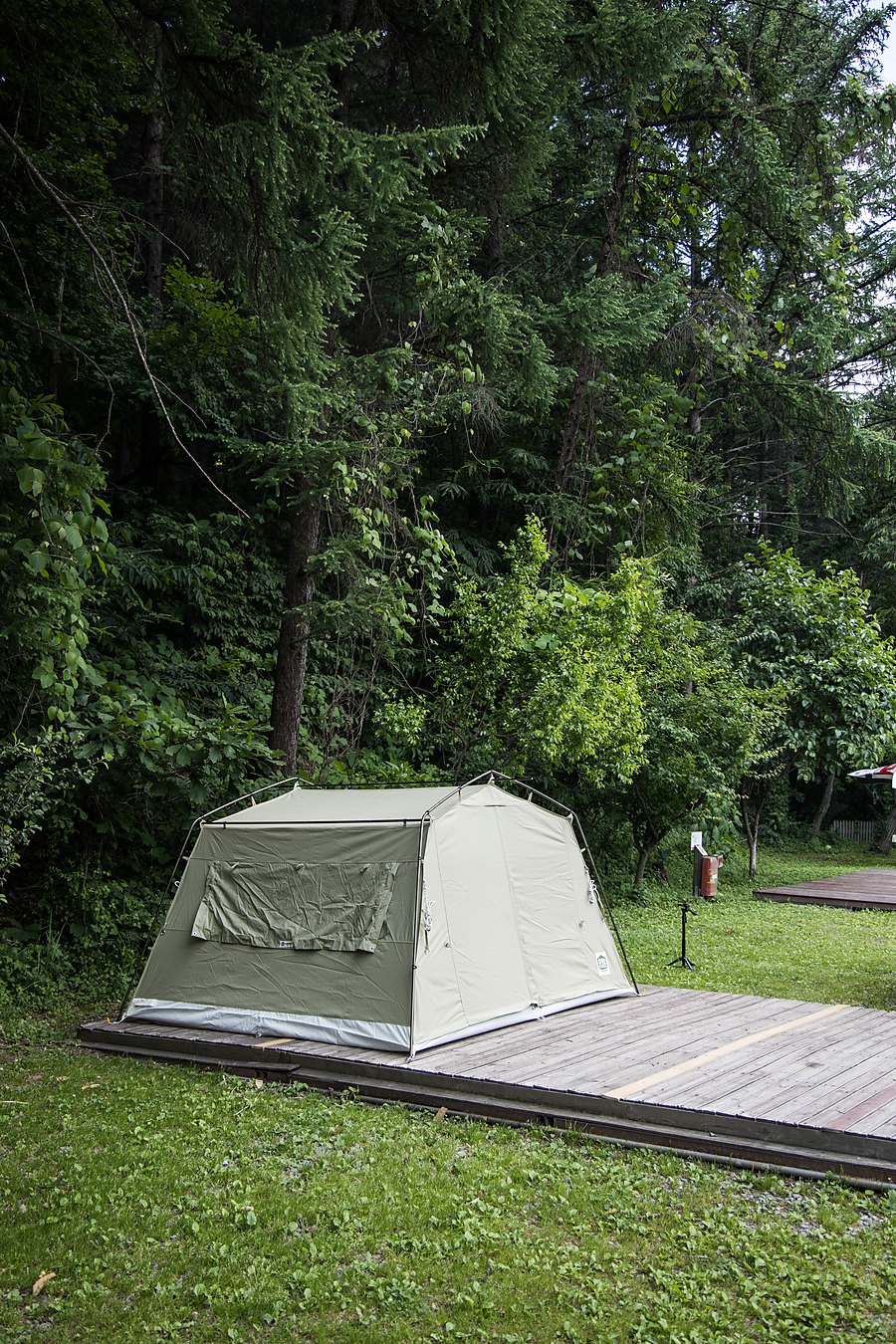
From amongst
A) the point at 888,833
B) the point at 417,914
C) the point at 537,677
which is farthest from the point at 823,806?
the point at 417,914

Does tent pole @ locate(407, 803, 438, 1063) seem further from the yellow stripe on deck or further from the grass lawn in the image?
the yellow stripe on deck

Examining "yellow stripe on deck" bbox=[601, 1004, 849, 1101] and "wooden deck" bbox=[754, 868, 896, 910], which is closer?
"yellow stripe on deck" bbox=[601, 1004, 849, 1101]

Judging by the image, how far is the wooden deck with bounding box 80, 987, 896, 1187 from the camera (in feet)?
13.9

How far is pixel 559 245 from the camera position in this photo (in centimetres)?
1438

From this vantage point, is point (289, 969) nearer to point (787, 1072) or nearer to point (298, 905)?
point (298, 905)

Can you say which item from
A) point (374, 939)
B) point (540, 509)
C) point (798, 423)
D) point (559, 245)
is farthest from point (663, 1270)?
point (798, 423)

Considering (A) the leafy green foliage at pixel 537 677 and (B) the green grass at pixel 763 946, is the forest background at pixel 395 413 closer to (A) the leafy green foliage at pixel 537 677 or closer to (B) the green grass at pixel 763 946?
(A) the leafy green foliage at pixel 537 677

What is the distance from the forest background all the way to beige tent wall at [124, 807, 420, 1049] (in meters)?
1.29

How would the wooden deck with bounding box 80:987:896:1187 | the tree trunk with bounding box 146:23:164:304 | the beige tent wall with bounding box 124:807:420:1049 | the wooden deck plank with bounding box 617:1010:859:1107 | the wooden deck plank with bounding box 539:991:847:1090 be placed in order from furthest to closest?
the tree trunk with bounding box 146:23:164:304, the beige tent wall with bounding box 124:807:420:1049, the wooden deck plank with bounding box 539:991:847:1090, the wooden deck plank with bounding box 617:1010:859:1107, the wooden deck with bounding box 80:987:896:1187

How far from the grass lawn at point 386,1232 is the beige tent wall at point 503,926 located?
3.19 feet

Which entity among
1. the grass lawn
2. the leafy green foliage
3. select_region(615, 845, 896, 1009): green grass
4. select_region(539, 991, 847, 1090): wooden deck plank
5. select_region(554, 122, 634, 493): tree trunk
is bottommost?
the grass lawn

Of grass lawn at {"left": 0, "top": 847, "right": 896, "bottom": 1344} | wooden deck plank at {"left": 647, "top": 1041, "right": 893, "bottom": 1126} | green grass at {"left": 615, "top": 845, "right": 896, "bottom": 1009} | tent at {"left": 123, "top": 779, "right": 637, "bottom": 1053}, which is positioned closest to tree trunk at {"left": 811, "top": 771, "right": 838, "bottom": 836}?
green grass at {"left": 615, "top": 845, "right": 896, "bottom": 1009}

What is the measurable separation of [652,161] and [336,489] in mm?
8033

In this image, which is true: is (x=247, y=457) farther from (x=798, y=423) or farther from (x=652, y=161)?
(x=798, y=423)
